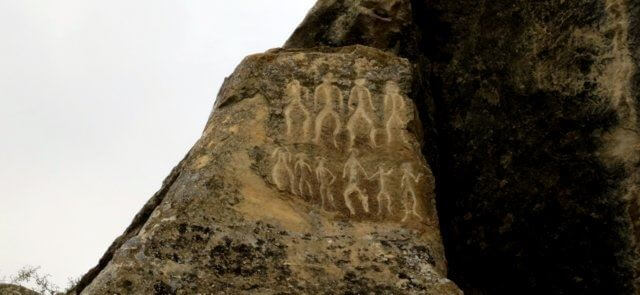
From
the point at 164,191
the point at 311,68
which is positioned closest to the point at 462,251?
the point at 311,68

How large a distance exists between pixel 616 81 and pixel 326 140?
2.25 meters

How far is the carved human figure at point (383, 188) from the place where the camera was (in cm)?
611

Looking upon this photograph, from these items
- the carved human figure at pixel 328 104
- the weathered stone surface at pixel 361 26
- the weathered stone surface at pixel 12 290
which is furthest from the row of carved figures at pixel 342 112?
the weathered stone surface at pixel 12 290

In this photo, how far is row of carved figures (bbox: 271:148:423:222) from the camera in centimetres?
607

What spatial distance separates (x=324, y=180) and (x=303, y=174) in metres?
0.15

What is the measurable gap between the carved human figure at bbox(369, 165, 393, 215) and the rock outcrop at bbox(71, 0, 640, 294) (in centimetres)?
1

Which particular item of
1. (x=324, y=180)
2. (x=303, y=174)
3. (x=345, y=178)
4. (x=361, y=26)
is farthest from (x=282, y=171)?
(x=361, y=26)

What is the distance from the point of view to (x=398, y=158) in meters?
6.38

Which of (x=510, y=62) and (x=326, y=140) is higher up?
(x=510, y=62)

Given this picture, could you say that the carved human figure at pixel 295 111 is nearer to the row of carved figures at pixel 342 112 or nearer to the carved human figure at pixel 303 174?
the row of carved figures at pixel 342 112

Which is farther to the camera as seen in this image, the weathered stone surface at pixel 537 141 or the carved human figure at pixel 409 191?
the weathered stone surface at pixel 537 141

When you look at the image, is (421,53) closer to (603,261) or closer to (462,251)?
(462,251)

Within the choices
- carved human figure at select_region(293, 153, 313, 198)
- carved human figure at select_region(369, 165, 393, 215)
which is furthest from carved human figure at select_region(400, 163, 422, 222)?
carved human figure at select_region(293, 153, 313, 198)

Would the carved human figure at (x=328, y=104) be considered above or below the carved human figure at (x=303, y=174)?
above
